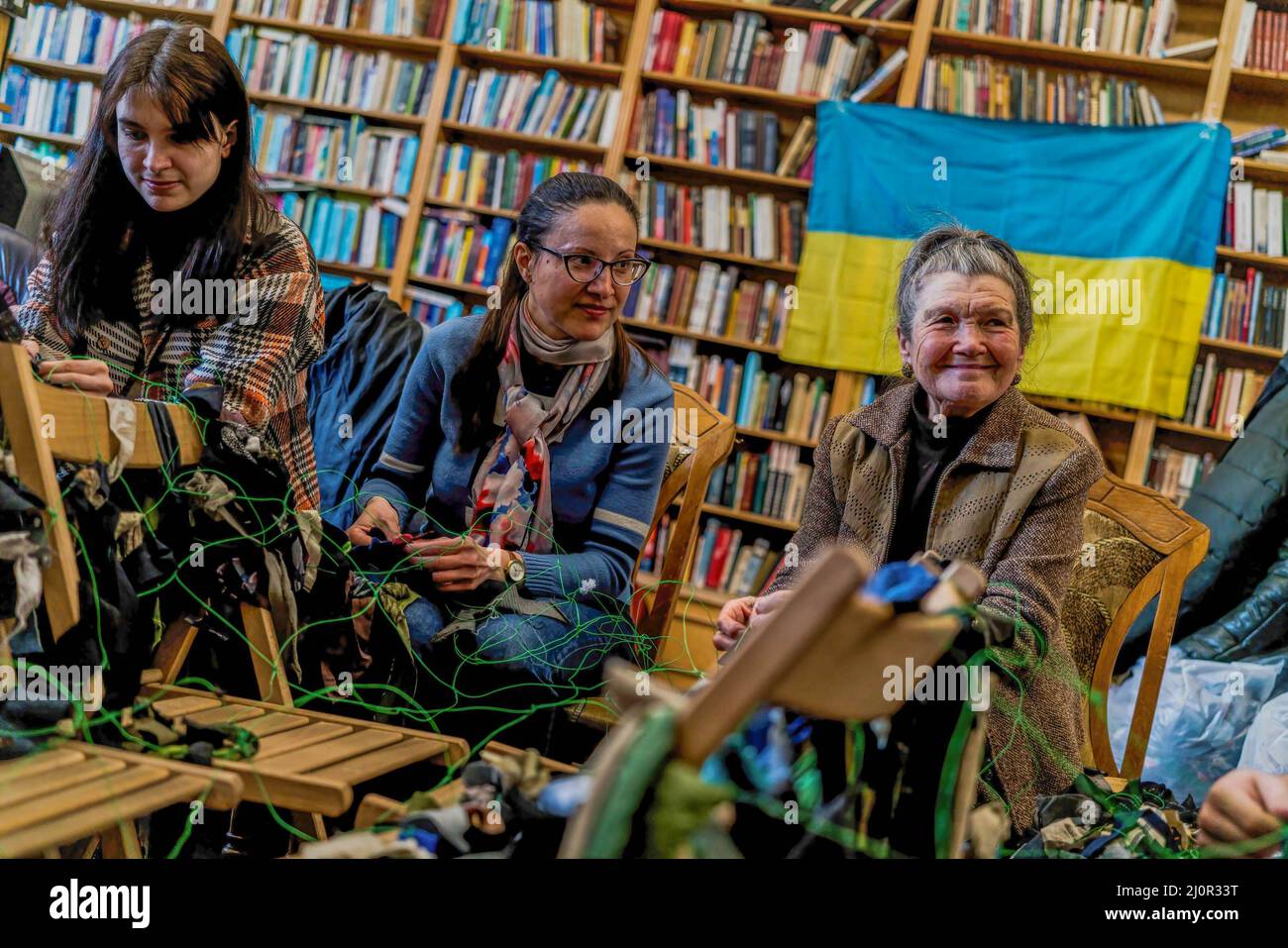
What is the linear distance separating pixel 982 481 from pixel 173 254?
4.39 feet

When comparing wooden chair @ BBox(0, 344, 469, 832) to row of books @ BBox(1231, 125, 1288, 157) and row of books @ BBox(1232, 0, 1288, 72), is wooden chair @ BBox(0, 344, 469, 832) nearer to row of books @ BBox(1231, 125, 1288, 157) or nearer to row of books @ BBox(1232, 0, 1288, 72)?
row of books @ BBox(1231, 125, 1288, 157)

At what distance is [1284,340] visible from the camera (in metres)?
3.77

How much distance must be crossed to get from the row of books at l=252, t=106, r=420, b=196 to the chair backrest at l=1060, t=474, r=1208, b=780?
10.8 ft

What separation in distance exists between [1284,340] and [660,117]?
94.6 inches

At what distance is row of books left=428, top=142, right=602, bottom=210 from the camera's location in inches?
168

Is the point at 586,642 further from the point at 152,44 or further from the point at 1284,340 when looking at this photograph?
the point at 1284,340

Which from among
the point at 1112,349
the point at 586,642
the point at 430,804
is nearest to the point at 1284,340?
the point at 1112,349

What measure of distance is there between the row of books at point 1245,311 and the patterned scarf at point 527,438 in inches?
112

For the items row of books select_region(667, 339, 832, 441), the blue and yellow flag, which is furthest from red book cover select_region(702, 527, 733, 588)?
the blue and yellow flag

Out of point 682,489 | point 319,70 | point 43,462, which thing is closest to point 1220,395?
point 682,489

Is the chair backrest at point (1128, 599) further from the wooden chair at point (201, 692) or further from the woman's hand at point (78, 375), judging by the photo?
the woman's hand at point (78, 375)

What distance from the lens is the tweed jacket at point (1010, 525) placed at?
55.5 inches

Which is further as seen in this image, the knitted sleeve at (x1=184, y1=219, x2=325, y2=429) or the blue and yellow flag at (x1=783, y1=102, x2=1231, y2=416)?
the blue and yellow flag at (x1=783, y1=102, x2=1231, y2=416)

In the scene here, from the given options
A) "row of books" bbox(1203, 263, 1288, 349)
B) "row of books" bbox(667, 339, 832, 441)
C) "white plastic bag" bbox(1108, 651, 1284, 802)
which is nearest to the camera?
"white plastic bag" bbox(1108, 651, 1284, 802)
